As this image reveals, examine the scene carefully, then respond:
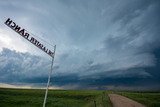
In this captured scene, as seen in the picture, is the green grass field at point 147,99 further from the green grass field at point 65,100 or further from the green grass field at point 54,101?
the green grass field at point 54,101

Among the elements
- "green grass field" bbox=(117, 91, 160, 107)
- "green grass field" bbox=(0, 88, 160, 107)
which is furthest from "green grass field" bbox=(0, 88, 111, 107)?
"green grass field" bbox=(117, 91, 160, 107)

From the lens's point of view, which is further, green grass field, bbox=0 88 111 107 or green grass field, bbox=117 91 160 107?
green grass field, bbox=0 88 111 107

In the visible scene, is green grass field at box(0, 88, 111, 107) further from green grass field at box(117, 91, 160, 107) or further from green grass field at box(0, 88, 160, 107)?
green grass field at box(117, 91, 160, 107)

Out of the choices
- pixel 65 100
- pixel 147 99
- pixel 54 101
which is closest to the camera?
pixel 54 101

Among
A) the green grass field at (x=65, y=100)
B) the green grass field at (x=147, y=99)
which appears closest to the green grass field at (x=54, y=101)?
the green grass field at (x=65, y=100)

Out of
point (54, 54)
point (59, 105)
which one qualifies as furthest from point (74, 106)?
point (54, 54)

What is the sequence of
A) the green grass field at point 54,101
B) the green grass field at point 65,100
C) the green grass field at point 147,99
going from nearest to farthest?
the green grass field at point 147,99 < the green grass field at point 65,100 < the green grass field at point 54,101

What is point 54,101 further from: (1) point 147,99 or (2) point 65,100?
(1) point 147,99

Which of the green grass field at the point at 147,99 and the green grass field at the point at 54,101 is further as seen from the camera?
the green grass field at the point at 54,101

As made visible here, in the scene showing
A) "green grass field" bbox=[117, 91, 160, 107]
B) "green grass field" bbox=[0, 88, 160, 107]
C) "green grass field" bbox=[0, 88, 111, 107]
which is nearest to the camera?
"green grass field" bbox=[117, 91, 160, 107]

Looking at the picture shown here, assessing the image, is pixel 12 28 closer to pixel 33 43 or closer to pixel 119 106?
pixel 33 43

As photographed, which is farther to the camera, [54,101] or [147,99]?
[147,99]

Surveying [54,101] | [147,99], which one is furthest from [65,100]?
[147,99]

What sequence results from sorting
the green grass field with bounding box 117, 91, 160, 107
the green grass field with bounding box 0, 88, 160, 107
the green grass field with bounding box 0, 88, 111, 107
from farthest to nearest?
the green grass field with bounding box 0, 88, 111, 107
the green grass field with bounding box 0, 88, 160, 107
the green grass field with bounding box 117, 91, 160, 107
